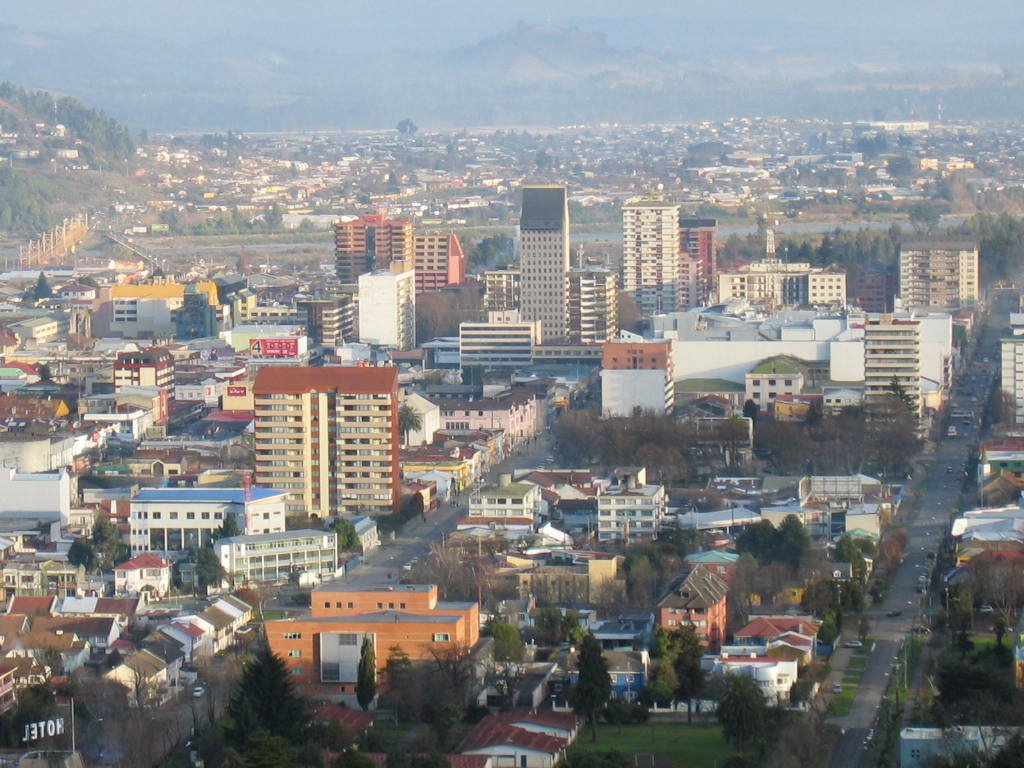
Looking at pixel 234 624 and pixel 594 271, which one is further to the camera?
pixel 594 271

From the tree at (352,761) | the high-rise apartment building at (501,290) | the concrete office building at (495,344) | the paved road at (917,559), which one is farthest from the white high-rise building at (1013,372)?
the tree at (352,761)

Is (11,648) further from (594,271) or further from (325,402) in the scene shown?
(594,271)

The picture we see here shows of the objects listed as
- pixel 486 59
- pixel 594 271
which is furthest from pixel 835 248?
pixel 486 59

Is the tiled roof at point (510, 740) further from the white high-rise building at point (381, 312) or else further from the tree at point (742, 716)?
the white high-rise building at point (381, 312)

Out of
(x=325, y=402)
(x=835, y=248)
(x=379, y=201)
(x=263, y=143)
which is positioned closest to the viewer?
(x=325, y=402)

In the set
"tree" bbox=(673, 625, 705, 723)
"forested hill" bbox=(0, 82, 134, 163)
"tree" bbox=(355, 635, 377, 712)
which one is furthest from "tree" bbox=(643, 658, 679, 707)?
"forested hill" bbox=(0, 82, 134, 163)

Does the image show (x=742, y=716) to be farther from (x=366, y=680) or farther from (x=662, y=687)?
(x=366, y=680)

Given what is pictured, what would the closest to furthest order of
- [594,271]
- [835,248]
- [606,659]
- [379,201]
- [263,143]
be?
[606,659] < [594,271] < [835,248] < [379,201] < [263,143]
